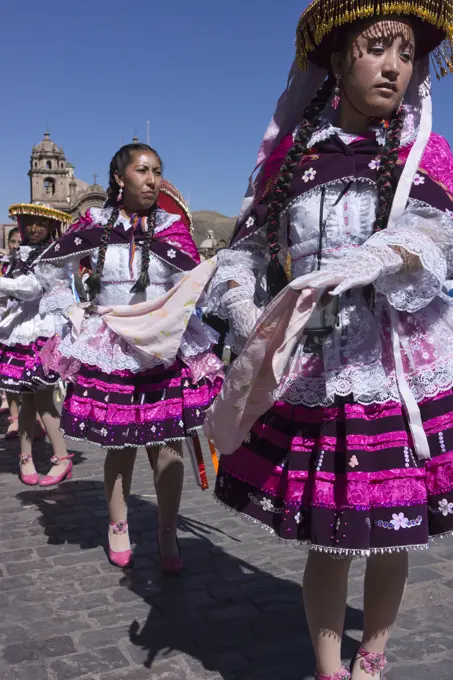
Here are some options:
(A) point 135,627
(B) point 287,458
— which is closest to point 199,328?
(A) point 135,627

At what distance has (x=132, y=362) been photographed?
375 centimetres

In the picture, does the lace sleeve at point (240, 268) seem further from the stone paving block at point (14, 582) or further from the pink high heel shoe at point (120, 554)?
the stone paving block at point (14, 582)

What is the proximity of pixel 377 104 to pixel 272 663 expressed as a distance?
202 centimetres

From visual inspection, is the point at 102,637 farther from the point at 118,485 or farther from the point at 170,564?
the point at 118,485

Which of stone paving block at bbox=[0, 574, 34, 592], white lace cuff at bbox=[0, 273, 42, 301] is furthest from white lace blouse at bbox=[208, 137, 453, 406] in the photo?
white lace cuff at bbox=[0, 273, 42, 301]

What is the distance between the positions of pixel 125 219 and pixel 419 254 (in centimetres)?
231

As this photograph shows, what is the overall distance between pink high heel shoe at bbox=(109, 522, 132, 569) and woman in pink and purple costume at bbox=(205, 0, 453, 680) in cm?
169

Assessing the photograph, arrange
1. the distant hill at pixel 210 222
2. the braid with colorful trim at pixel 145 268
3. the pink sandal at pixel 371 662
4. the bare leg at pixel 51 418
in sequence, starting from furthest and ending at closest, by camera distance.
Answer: the distant hill at pixel 210 222 < the bare leg at pixel 51 418 < the braid with colorful trim at pixel 145 268 < the pink sandal at pixel 371 662

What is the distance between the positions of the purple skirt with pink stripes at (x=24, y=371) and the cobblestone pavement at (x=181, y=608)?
1124 millimetres

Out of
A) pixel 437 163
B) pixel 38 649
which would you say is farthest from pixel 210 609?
pixel 437 163

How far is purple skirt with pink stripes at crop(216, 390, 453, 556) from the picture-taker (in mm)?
2031

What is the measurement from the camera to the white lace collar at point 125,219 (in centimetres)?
400

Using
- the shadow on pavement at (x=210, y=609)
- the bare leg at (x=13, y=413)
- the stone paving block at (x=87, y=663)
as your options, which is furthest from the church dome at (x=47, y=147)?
the stone paving block at (x=87, y=663)

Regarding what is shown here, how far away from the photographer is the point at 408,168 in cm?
217
